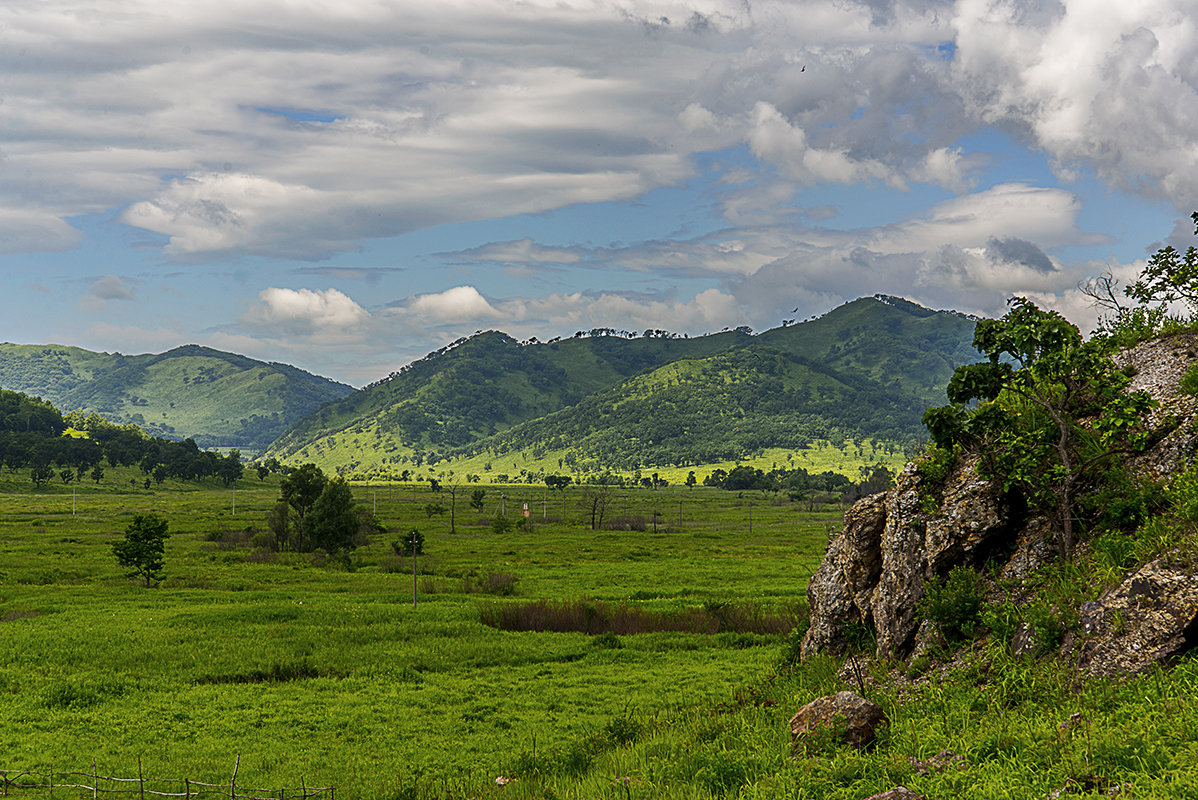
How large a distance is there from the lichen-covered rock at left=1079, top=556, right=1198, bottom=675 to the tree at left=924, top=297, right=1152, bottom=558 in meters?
3.03

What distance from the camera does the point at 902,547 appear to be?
20812mm

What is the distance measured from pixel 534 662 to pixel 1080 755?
33.1m

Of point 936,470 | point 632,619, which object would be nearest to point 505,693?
point 632,619

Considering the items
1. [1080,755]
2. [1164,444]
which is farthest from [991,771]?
[1164,444]


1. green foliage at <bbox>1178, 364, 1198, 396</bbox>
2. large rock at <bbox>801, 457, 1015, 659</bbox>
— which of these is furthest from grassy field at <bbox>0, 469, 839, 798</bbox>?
green foliage at <bbox>1178, 364, 1198, 396</bbox>

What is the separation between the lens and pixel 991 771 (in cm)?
1283

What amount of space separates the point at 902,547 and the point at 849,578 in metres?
2.89

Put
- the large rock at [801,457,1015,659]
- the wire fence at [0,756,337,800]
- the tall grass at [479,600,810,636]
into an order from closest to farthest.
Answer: the large rock at [801,457,1015,659] → the wire fence at [0,756,337,800] → the tall grass at [479,600,810,636]

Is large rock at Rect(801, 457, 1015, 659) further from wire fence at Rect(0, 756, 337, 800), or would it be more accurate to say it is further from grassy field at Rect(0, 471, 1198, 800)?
wire fence at Rect(0, 756, 337, 800)

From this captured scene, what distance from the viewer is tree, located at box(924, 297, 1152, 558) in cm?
1917

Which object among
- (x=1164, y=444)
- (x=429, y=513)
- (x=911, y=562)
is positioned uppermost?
(x=1164, y=444)

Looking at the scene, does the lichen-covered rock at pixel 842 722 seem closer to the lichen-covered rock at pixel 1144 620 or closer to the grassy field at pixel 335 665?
the lichen-covered rock at pixel 1144 620

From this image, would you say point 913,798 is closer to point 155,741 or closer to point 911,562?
point 911,562

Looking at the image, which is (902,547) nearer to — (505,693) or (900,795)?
(900,795)
